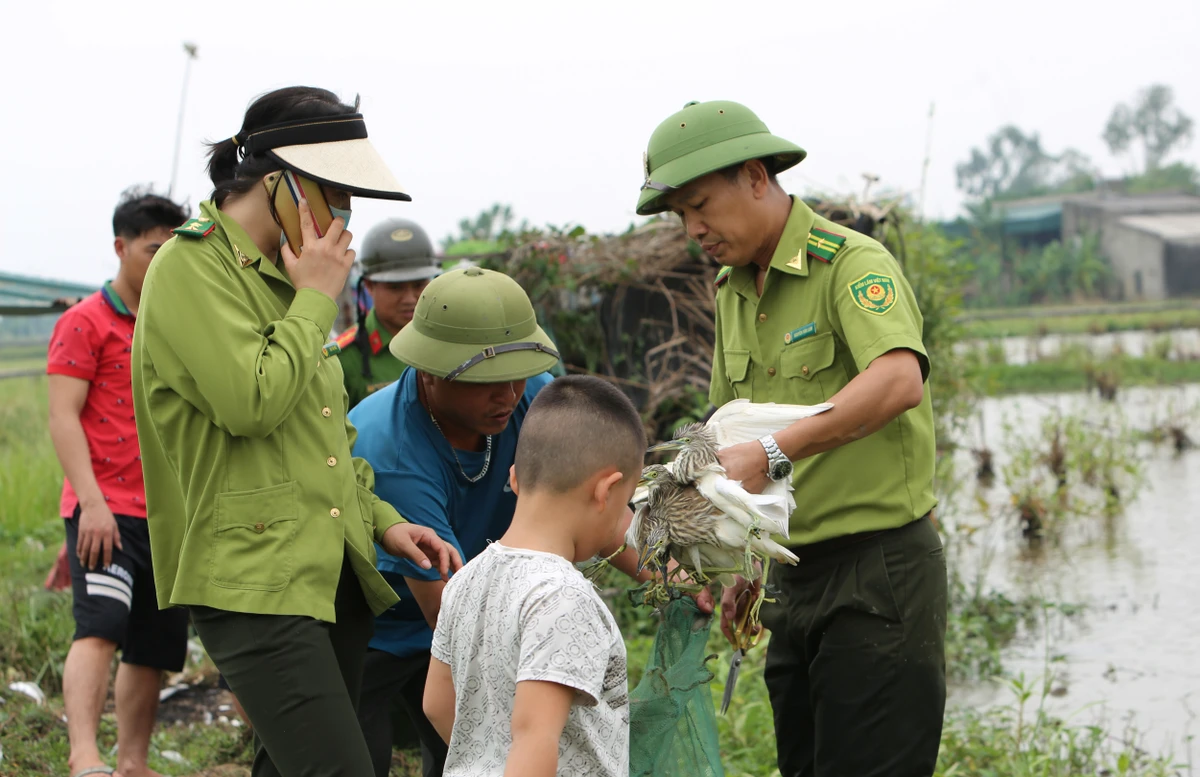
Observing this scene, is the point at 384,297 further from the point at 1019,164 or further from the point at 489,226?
the point at 1019,164

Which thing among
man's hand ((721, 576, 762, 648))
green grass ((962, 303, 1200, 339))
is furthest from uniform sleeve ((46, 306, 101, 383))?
green grass ((962, 303, 1200, 339))

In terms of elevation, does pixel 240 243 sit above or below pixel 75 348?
above

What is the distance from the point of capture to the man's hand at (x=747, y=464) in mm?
2318

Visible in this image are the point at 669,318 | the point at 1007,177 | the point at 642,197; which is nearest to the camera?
the point at 642,197

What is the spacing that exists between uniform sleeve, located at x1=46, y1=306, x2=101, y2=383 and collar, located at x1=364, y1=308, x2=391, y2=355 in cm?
99

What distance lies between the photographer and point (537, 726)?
1774mm

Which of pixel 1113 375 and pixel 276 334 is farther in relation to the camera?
pixel 1113 375

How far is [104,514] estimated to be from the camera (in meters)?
3.76

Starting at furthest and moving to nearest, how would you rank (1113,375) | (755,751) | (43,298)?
(1113,375) < (43,298) < (755,751)

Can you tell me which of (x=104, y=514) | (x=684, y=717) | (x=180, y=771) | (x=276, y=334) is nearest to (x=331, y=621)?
(x=276, y=334)

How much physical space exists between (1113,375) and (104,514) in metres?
15.9

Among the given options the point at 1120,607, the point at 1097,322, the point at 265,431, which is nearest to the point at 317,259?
the point at 265,431

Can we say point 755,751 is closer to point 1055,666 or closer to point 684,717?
point 684,717

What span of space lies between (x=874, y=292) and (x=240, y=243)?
139cm
